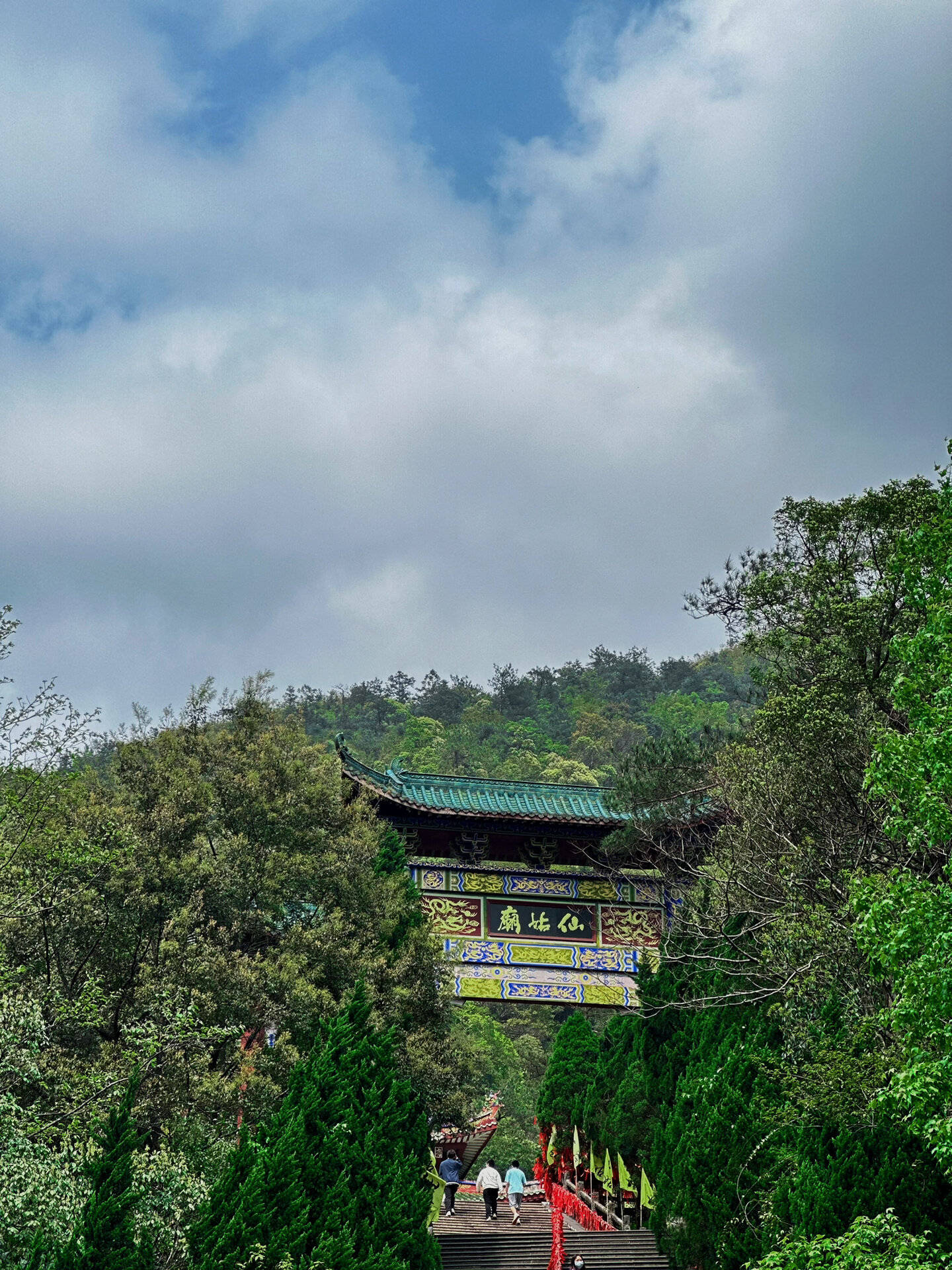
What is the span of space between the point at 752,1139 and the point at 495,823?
766 cm

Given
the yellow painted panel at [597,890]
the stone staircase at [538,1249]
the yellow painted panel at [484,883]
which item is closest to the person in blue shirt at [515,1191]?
the stone staircase at [538,1249]

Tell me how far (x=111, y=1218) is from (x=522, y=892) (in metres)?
10.4

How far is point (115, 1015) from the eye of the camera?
10.7m

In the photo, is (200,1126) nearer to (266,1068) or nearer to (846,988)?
(266,1068)

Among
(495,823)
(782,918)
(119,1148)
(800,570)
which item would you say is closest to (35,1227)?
(119,1148)

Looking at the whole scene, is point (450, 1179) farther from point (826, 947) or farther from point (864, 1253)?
point (864, 1253)

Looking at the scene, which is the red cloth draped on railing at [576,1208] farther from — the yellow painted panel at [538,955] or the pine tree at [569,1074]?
the yellow painted panel at [538,955]

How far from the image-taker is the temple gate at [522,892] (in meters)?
17.1

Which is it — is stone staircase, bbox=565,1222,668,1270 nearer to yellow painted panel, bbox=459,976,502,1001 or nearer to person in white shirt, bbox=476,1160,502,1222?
person in white shirt, bbox=476,1160,502,1222

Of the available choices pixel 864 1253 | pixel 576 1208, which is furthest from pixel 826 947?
pixel 576 1208

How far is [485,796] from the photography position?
1817 centimetres

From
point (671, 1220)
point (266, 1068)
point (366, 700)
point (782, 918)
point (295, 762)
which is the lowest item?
point (671, 1220)

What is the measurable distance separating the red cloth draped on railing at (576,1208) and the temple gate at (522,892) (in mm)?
2694

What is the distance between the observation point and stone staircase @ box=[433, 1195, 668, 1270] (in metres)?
12.5
